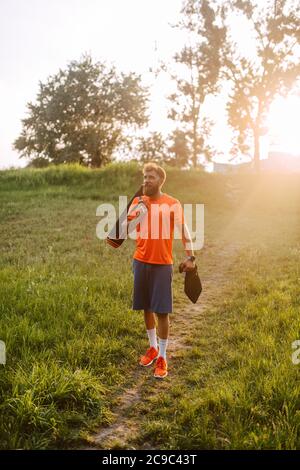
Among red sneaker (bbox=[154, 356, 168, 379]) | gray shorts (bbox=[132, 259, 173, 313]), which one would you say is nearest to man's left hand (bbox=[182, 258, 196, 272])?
gray shorts (bbox=[132, 259, 173, 313])

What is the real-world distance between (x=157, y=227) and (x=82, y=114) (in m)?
44.7

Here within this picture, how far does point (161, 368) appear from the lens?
520 centimetres

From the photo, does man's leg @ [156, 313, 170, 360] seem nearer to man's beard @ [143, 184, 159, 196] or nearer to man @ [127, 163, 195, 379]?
man @ [127, 163, 195, 379]

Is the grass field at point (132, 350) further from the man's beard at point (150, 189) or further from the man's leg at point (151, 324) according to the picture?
the man's beard at point (150, 189)

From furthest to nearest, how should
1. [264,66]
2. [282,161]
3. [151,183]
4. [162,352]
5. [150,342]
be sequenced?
[282,161] < [264,66] < [150,342] < [162,352] < [151,183]

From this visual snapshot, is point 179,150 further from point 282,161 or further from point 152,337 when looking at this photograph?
point 152,337

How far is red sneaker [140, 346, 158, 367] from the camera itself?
545cm

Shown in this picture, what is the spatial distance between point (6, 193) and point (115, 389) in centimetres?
A: 1918

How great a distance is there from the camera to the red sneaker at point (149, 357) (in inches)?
215

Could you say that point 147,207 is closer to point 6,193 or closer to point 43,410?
point 43,410

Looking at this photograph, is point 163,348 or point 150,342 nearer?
point 163,348

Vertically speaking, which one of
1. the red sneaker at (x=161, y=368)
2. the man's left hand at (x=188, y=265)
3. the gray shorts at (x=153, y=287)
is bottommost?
the red sneaker at (x=161, y=368)

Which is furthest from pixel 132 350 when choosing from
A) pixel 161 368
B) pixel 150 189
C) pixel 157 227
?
pixel 150 189

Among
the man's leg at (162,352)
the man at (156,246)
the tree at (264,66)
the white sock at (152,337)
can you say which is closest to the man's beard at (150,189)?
the man at (156,246)
